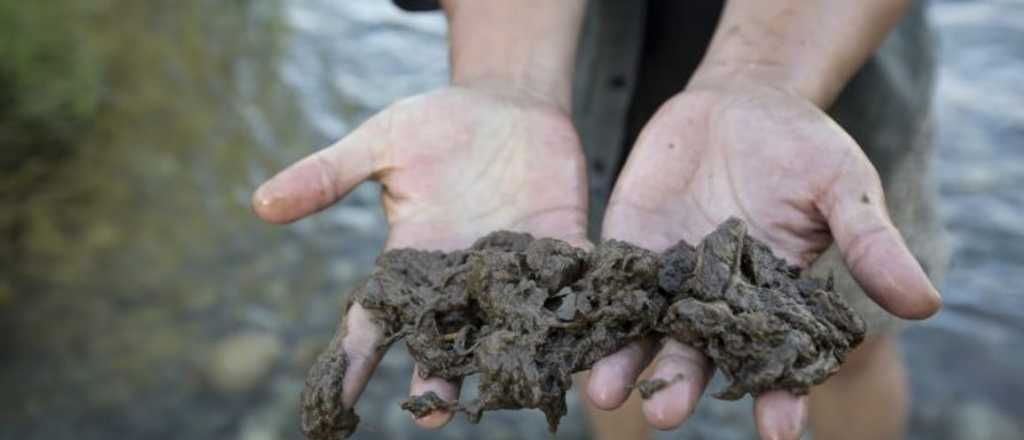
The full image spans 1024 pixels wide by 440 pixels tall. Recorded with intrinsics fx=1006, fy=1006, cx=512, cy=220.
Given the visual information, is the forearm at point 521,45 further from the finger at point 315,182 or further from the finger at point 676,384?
the finger at point 676,384

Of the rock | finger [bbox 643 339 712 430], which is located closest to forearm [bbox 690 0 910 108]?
finger [bbox 643 339 712 430]

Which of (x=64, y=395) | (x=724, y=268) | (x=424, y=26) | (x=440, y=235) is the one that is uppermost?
(x=724, y=268)

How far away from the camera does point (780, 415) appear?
161 cm

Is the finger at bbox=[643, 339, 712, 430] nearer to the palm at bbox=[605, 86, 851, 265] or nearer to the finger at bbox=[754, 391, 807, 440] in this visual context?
the finger at bbox=[754, 391, 807, 440]

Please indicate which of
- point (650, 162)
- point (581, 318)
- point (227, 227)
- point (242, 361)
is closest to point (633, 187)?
point (650, 162)

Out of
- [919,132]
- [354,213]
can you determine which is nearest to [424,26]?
[354,213]

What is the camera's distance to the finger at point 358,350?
71.6 inches

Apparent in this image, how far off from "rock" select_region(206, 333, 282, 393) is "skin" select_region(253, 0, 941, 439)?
1.72 m

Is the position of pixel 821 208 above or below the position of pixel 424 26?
above

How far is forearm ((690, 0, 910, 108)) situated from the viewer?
211 cm

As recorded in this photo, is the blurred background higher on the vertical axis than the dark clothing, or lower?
lower

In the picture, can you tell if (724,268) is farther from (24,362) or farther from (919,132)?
(24,362)

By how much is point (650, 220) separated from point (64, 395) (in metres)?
2.49

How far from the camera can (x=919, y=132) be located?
2.43 metres
